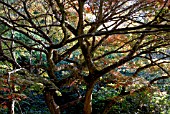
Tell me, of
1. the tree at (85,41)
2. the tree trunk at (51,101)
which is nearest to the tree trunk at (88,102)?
the tree at (85,41)

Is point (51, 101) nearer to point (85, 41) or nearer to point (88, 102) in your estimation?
point (88, 102)

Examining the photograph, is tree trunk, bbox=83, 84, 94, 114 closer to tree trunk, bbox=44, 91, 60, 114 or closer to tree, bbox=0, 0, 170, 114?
tree, bbox=0, 0, 170, 114

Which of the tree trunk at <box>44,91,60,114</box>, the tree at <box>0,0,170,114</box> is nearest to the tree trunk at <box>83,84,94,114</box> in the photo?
the tree at <box>0,0,170,114</box>

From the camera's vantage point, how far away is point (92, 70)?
9.75ft

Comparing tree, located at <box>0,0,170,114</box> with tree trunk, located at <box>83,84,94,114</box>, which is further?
tree trunk, located at <box>83,84,94,114</box>

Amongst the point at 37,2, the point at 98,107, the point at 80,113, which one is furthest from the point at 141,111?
the point at 37,2

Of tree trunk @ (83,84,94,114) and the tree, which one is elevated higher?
the tree

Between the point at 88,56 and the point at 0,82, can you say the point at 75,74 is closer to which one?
the point at 88,56

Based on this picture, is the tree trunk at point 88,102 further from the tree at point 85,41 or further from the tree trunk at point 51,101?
the tree trunk at point 51,101

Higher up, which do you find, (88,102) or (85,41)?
(85,41)

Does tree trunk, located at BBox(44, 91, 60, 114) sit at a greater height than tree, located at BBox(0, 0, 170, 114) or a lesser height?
lesser

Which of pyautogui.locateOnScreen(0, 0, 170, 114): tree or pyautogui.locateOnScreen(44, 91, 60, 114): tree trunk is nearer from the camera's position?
pyautogui.locateOnScreen(0, 0, 170, 114): tree

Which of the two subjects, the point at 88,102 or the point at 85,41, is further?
the point at 88,102

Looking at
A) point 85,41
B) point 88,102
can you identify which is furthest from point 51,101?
point 85,41
